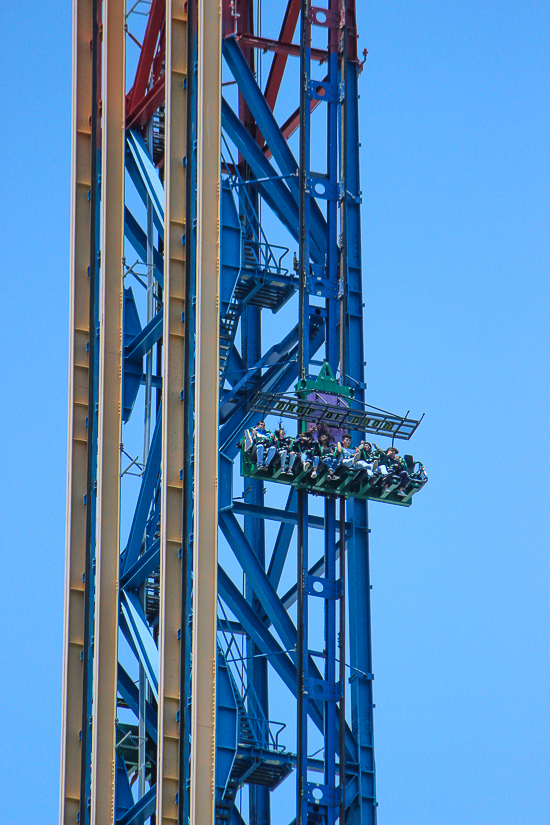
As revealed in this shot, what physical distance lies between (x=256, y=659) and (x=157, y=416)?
10786 mm

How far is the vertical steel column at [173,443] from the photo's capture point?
77.9 metres

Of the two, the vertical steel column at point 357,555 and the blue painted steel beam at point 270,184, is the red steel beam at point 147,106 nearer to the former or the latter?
the blue painted steel beam at point 270,184

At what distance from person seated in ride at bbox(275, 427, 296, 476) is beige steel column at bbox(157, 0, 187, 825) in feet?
15.2

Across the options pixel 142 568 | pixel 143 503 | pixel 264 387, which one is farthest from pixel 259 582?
pixel 264 387

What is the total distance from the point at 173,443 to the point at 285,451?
17.2 ft

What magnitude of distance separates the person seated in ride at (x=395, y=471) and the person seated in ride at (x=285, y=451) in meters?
3.32

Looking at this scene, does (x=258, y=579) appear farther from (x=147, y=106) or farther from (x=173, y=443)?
(x=147, y=106)

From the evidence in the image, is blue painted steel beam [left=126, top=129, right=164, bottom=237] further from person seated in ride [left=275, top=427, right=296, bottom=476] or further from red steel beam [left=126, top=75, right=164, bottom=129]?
person seated in ride [left=275, top=427, right=296, bottom=476]

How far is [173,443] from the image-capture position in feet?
264

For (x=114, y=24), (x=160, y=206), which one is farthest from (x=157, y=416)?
(x=114, y=24)

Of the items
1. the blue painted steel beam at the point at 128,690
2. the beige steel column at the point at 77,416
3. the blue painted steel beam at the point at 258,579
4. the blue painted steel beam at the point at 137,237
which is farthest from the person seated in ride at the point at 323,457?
the blue painted steel beam at the point at 137,237

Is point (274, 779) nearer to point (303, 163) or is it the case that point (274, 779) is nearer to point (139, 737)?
point (139, 737)

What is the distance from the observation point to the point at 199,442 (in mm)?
78688

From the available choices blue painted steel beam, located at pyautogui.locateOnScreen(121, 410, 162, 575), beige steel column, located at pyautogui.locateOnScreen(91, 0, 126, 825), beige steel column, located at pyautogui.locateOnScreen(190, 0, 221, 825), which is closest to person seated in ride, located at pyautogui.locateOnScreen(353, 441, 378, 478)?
beige steel column, located at pyautogui.locateOnScreen(190, 0, 221, 825)
